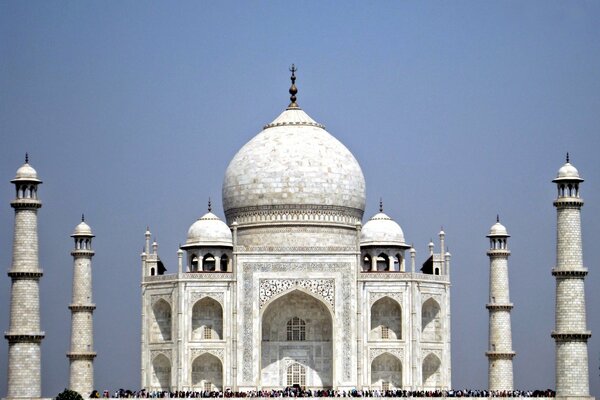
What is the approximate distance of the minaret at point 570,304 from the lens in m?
Answer: 55.2

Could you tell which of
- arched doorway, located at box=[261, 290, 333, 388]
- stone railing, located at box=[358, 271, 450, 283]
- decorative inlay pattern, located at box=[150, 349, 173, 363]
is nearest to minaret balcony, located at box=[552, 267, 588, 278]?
stone railing, located at box=[358, 271, 450, 283]

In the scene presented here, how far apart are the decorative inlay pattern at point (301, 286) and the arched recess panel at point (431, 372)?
12.1 ft

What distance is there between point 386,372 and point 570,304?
6.19 metres

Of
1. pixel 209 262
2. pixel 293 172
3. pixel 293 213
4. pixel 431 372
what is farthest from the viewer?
pixel 209 262

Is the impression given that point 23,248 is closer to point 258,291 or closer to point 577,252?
point 258,291

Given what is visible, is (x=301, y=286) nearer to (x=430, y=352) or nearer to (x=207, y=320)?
(x=207, y=320)

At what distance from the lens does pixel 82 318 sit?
58906 mm

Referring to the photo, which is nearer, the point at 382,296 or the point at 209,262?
the point at 382,296

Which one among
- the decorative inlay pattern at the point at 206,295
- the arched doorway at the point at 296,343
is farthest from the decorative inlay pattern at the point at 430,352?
the decorative inlay pattern at the point at 206,295

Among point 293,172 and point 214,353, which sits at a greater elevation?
point 293,172

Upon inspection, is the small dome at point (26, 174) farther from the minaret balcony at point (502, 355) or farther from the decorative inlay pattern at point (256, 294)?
the minaret balcony at point (502, 355)

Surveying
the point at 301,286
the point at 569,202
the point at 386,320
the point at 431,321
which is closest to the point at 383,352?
the point at 386,320

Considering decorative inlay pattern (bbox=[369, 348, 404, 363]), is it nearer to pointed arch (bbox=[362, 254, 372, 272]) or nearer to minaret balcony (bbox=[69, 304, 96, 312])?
pointed arch (bbox=[362, 254, 372, 272])

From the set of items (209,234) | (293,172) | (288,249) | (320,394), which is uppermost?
(293,172)
